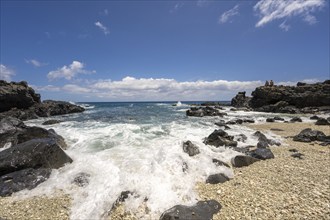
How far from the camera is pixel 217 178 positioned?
8.69 m

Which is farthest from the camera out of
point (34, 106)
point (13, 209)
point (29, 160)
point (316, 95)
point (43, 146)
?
point (316, 95)

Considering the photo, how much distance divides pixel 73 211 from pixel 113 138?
1077 centimetres

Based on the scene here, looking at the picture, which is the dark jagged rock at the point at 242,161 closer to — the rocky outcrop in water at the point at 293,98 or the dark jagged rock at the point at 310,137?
the dark jagged rock at the point at 310,137

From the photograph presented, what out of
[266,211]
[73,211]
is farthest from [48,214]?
[266,211]

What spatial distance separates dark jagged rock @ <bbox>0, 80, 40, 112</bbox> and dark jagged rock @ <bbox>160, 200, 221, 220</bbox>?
44.9 meters

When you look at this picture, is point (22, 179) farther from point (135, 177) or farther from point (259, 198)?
point (259, 198)

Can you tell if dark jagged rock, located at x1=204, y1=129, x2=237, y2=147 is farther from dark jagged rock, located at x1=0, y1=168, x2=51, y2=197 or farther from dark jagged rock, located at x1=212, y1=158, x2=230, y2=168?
dark jagged rock, located at x1=0, y1=168, x2=51, y2=197

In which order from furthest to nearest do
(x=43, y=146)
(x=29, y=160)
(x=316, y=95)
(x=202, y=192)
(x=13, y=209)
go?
(x=316, y=95) → (x=43, y=146) → (x=29, y=160) → (x=202, y=192) → (x=13, y=209)

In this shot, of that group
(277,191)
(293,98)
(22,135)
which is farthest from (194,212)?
(293,98)

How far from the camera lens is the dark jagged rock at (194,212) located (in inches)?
235

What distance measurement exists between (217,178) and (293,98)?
58.8 m

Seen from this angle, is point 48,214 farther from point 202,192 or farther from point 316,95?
point 316,95

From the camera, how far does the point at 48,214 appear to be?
6.54 metres

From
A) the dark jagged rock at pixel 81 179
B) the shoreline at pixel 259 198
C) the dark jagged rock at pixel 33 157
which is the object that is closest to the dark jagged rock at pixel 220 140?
the shoreline at pixel 259 198
